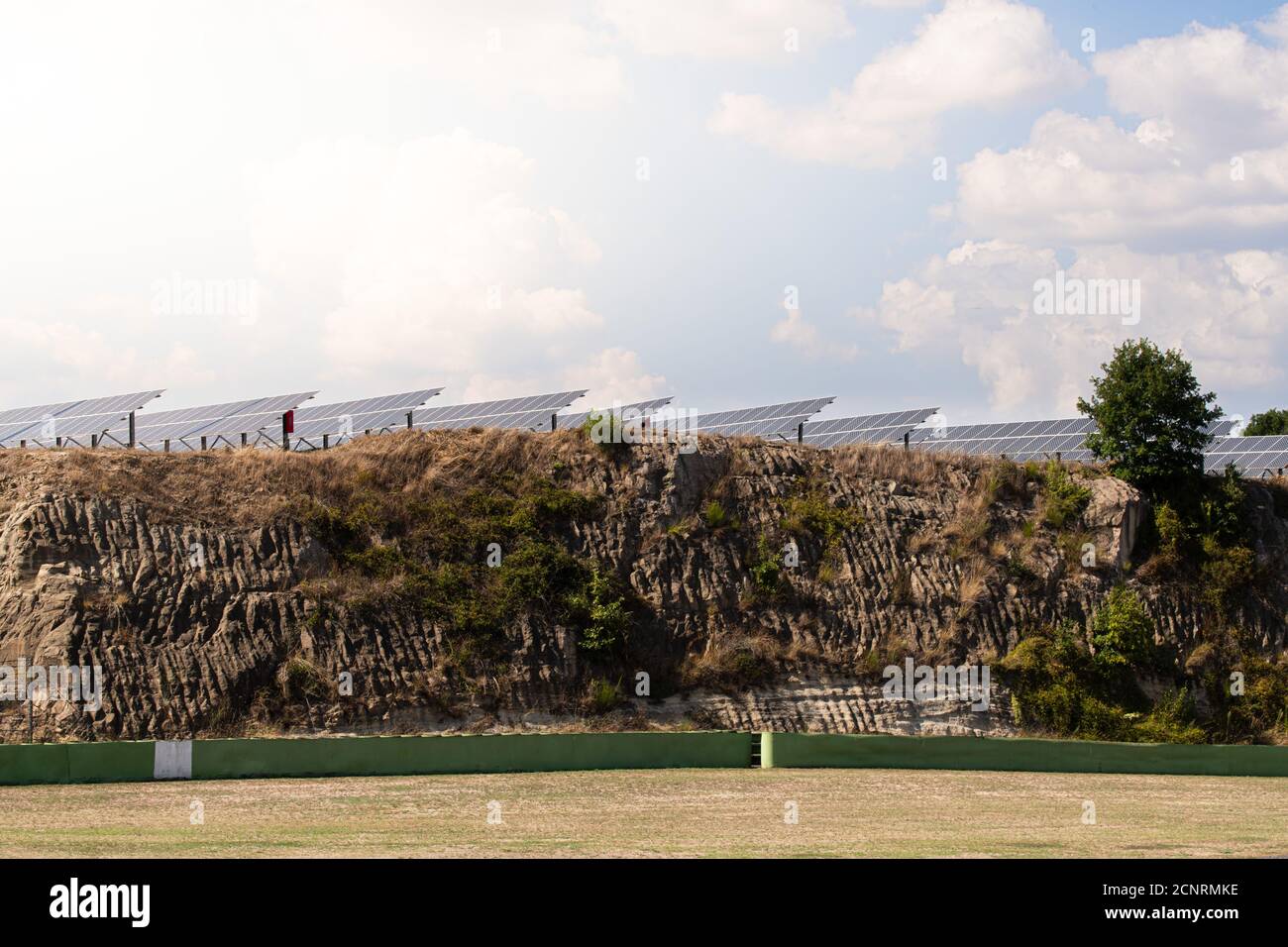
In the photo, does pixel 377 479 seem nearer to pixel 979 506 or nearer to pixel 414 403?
pixel 414 403

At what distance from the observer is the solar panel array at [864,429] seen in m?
61.2

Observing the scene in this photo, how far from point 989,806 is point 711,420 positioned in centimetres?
3662

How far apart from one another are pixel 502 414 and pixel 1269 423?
3146 inches

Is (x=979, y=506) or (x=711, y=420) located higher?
(x=711, y=420)

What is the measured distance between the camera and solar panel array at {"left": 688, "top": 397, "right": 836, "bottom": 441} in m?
60.5

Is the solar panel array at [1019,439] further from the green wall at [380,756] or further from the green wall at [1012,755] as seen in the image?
the green wall at [380,756]

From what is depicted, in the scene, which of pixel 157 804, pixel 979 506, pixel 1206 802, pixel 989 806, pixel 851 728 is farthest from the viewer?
pixel 979 506

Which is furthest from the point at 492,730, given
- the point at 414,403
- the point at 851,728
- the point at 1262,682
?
the point at 1262,682

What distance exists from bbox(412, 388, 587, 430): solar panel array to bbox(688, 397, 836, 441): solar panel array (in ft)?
20.3

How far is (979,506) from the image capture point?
56219mm

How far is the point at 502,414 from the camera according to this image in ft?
192

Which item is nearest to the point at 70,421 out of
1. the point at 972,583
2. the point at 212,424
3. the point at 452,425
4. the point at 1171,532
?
the point at 212,424

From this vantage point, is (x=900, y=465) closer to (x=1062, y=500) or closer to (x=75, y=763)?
(x=1062, y=500)

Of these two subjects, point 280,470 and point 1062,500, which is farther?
point 1062,500
